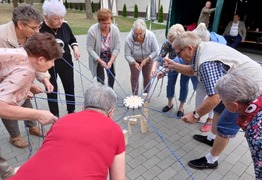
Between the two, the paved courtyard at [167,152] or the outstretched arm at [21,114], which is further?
the paved courtyard at [167,152]

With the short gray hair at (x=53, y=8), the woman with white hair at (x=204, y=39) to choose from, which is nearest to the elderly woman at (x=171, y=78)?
the woman with white hair at (x=204, y=39)

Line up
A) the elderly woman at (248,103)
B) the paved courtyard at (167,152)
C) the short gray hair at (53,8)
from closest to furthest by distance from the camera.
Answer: the elderly woman at (248,103) < the paved courtyard at (167,152) < the short gray hair at (53,8)

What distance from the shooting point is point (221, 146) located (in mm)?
2416

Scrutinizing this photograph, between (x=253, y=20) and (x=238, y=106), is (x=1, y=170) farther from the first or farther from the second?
(x=253, y=20)

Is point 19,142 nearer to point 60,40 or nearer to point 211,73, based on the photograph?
point 60,40

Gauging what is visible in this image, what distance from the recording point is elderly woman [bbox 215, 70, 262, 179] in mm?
1295

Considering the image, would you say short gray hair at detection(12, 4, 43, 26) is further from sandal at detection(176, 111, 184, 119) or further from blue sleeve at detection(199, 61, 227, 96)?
sandal at detection(176, 111, 184, 119)

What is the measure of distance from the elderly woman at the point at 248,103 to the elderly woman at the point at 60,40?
2252 mm

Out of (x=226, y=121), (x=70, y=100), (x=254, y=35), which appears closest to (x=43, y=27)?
(x=70, y=100)

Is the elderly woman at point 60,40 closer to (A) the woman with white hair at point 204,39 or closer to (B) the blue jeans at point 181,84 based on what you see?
(B) the blue jeans at point 181,84

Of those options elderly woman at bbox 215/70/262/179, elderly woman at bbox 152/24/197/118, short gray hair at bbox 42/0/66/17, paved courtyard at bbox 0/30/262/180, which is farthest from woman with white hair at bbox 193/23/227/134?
short gray hair at bbox 42/0/66/17

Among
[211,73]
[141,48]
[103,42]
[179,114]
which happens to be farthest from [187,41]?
[179,114]

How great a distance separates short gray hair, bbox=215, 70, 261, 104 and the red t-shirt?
759 mm

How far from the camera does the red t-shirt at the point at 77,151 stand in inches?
43.8
